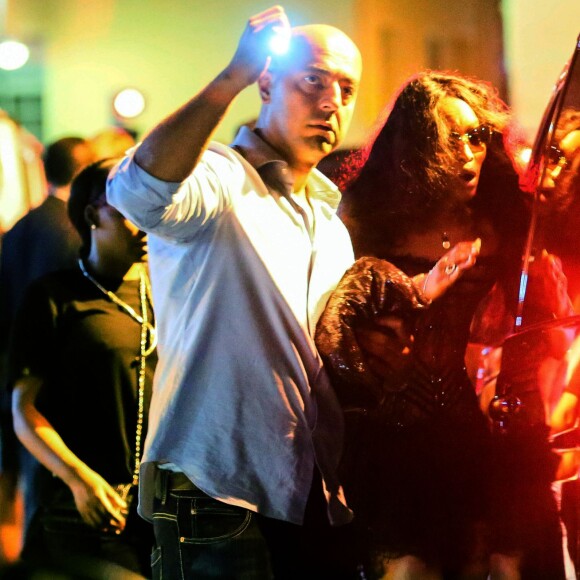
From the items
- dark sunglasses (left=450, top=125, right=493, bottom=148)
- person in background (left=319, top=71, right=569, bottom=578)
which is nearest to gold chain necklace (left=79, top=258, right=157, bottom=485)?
person in background (left=319, top=71, right=569, bottom=578)

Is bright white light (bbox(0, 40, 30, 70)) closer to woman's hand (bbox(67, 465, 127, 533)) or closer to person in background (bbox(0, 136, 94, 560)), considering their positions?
person in background (bbox(0, 136, 94, 560))

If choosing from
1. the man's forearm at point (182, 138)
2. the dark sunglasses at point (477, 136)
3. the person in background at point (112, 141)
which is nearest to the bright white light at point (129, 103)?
the person in background at point (112, 141)

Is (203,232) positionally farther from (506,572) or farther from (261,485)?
(506,572)

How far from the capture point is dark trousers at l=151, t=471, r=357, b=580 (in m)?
1.62

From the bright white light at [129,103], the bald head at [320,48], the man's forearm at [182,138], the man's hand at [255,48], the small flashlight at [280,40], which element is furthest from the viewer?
the bright white light at [129,103]

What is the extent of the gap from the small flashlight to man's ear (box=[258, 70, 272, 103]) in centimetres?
6

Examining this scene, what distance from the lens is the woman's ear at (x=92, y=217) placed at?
185 centimetres

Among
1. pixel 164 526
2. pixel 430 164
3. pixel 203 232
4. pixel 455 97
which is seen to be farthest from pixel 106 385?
pixel 455 97

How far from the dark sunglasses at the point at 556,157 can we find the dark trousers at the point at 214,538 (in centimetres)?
83

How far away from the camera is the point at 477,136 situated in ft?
6.05

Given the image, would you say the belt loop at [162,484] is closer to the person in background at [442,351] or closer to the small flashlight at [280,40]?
the person in background at [442,351]

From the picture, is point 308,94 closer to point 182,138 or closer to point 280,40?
point 280,40

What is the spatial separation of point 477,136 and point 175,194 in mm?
743

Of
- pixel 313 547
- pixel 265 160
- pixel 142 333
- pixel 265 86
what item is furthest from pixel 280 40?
pixel 313 547
